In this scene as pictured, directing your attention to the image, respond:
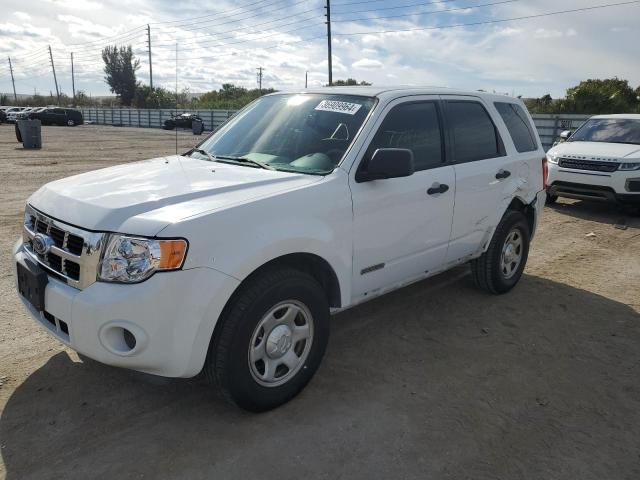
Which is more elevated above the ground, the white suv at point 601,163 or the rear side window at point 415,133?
the rear side window at point 415,133

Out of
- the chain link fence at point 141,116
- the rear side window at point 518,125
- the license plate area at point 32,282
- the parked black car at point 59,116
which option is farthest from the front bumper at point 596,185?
the parked black car at point 59,116

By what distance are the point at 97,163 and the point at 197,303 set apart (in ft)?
49.9

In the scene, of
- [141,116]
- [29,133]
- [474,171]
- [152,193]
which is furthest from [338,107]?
[141,116]

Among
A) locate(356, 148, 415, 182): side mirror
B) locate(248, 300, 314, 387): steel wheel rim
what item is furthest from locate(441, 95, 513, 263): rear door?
locate(248, 300, 314, 387): steel wheel rim

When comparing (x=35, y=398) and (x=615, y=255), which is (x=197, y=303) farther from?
(x=615, y=255)

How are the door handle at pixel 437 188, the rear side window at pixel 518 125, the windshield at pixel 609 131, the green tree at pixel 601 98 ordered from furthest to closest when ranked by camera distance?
the green tree at pixel 601 98 → the windshield at pixel 609 131 → the rear side window at pixel 518 125 → the door handle at pixel 437 188

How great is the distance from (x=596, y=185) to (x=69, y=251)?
8.78 metres

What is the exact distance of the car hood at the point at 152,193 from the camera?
2.69 m

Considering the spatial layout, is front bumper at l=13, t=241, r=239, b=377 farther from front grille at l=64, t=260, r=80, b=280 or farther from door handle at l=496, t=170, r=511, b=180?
door handle at l=496, t=170, r=511, b=180

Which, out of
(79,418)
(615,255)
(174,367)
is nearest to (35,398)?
(79,418)

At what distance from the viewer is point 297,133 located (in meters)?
3.83

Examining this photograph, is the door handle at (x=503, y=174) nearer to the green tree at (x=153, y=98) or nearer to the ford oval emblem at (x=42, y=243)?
the ford oval emblem at (x=42, y=243)

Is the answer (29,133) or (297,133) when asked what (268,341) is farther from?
(29,133)

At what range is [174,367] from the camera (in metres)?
2.67
